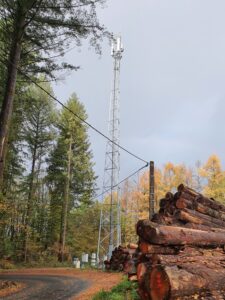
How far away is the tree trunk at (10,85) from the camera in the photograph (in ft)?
37.5

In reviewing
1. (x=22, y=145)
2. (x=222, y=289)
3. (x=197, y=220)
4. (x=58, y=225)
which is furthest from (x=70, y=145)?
(x=222, y=289)

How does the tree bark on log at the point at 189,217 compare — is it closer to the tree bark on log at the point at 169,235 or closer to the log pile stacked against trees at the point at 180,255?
the log pile stacked against trees at the point at 180,255

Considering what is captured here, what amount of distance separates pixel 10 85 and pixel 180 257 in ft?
28.7

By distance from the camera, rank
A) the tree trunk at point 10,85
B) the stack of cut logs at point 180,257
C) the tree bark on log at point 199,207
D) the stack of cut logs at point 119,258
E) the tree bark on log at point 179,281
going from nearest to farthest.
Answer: the tree bark on log at point 179,281 → the stack of cut logs at point 180,257 → the tree bark on log at point 199,207 → the tree trunk at point 10,85 → the stack of cut logs at point 119,258

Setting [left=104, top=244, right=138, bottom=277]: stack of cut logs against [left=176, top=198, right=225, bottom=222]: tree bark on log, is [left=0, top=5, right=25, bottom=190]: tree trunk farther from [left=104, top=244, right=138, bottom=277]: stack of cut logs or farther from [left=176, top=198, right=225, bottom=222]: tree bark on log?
[left=104, top=244, right=138, bottom=277]: stack of cut logs

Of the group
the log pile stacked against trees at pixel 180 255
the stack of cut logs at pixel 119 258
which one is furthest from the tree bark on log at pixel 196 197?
the stack of cut logs at pixel 119 258

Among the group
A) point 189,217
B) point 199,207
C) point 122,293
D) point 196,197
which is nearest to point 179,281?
point 189,217

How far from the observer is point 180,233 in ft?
21.1

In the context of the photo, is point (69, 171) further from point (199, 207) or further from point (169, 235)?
point (169, 235)

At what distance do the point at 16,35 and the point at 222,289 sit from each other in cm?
1064

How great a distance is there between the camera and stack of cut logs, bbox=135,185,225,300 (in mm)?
4887

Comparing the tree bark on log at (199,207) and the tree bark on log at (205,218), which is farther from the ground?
the tree bark on log at (199,207)

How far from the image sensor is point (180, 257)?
6.04m

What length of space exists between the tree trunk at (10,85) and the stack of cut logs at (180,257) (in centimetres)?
593
